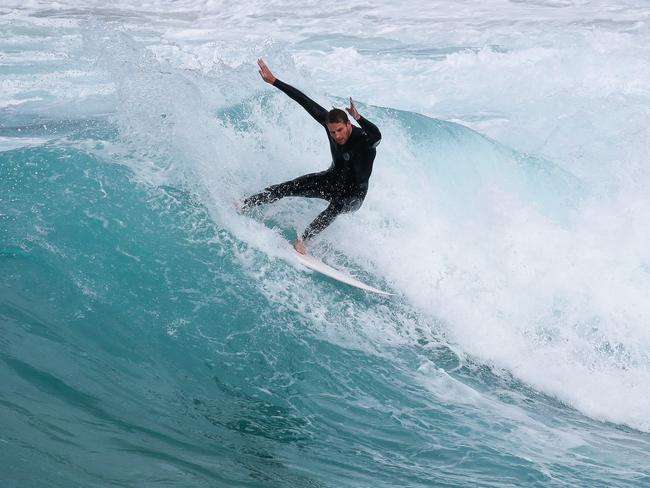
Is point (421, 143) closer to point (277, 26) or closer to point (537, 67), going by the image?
point (537, 67)

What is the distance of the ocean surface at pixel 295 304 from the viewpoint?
4.20 m

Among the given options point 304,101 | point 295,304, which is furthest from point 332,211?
point 304,101

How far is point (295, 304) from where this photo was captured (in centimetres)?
580

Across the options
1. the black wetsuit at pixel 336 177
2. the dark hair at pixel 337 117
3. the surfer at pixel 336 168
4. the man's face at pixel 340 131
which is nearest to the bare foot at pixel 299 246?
the surfer at pixel 336 168

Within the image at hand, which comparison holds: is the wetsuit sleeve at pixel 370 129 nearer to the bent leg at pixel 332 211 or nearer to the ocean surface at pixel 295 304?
the bent leg at pixel 332 211

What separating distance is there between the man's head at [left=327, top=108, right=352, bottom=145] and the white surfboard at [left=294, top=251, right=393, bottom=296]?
1122 mm

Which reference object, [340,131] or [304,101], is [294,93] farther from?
[340,131]

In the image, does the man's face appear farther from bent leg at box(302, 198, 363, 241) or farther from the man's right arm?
bent leg at box(302, 198, 363, 241)

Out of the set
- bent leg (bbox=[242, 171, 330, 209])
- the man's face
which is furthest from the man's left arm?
bent leg (bbox=[242, 171, 330, 209])

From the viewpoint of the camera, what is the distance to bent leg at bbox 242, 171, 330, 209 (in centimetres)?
594

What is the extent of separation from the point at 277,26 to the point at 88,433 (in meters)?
16.1

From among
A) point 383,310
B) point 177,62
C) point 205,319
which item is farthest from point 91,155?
point 177,62

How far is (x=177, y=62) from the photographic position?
1503 centimetres

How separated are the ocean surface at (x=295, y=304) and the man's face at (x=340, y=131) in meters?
1.24
